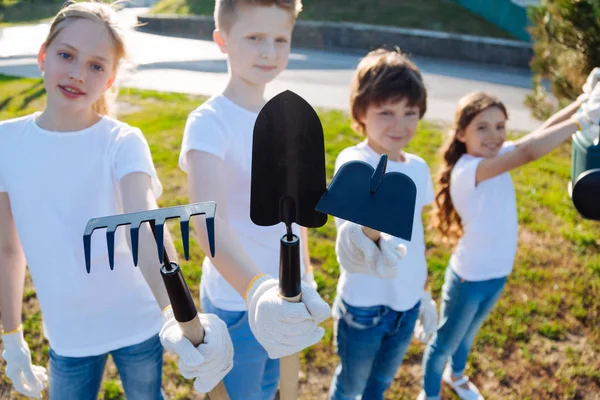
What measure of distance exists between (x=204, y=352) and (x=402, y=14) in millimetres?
13184

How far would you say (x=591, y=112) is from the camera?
1.63 meters

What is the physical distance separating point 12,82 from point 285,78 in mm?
4434

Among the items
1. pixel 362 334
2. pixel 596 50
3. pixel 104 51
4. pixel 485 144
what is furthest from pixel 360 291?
pixel 596 50

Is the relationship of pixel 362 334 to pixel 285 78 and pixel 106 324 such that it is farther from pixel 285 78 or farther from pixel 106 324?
pixel 285 78

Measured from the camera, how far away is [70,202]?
4.96 feet

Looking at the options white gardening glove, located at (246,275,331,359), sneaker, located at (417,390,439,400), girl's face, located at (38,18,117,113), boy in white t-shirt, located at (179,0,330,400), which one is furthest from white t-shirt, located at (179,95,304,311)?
sneaker, located at (417,390,439,400)

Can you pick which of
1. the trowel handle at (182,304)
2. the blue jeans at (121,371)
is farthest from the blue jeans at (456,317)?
the trowel handle at (182,304)

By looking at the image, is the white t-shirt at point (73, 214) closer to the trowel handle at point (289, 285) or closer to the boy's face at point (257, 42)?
the boy's face at point (257, 42)

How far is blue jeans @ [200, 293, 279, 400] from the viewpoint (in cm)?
157

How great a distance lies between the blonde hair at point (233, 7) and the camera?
1.46 m

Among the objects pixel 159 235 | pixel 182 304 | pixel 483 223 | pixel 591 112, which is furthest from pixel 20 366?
pixel 591 112

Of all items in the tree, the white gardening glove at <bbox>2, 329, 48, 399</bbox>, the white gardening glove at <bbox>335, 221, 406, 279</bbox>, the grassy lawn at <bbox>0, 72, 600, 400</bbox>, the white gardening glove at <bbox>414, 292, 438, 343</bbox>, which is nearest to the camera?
the white gardening glove at <bbox>335, 221, 406, 279</bbox>

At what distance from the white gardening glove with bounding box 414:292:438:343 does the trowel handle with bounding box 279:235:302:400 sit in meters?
1.10

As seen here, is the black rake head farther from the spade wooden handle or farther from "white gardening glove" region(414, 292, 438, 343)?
"white gardening glove" region(414, 292, 438, 343)
